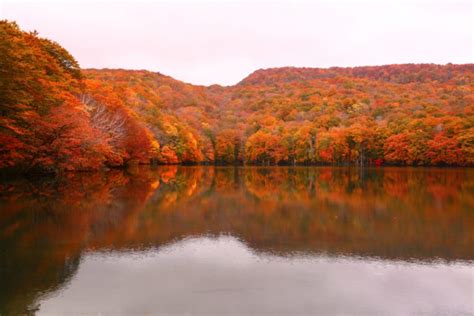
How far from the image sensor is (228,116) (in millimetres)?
122000

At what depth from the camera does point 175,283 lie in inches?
284

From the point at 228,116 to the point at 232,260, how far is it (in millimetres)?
114195

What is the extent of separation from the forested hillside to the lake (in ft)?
41.6

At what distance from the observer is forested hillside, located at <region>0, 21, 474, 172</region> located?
27141mm

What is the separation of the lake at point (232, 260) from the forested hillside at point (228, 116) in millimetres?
12677

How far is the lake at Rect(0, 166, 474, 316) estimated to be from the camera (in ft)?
20.9

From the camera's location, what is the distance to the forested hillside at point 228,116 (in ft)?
89.0

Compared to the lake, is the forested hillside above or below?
above

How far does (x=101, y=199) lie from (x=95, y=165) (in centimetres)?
1961

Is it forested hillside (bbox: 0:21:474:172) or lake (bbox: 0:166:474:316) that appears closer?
lake (bbox: 0:166:474:316)

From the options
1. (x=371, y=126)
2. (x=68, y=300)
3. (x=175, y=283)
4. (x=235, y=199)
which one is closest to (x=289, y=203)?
(x=235, y=199)

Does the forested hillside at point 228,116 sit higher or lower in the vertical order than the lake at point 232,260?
higher

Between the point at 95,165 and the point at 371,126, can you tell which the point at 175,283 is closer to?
the point at 95,165

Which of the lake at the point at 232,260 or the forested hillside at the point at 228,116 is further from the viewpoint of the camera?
the forested hillside at the point at 228,116
